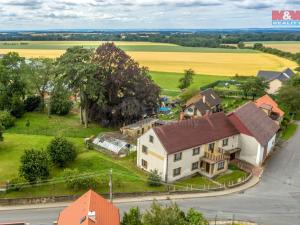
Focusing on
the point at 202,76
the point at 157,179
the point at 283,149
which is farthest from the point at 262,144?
the point at 202,76

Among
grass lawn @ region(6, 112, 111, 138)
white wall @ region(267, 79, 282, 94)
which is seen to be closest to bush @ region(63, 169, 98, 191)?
grass lawn @ region(6, 112, 111, 138)

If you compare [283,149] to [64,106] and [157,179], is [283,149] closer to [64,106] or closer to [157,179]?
[157,179]

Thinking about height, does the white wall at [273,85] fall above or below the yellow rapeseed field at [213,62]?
below

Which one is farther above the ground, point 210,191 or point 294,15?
point 294,15

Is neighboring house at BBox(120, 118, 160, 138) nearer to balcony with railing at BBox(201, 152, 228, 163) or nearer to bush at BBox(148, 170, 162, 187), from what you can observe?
balcony with railing at BBox(201, 152, 228, 163)

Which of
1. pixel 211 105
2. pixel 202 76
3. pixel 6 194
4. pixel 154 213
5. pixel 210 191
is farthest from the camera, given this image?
pixel 202 76

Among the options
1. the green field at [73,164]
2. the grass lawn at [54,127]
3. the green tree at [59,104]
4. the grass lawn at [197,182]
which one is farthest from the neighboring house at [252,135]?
the green tree at [59,104]

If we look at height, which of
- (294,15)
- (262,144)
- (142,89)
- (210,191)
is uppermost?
(294,15)

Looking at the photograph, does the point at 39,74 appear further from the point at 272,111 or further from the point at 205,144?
the point at 272,111

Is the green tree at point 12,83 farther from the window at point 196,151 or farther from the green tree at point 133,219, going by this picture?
the green tree at point 133,219
